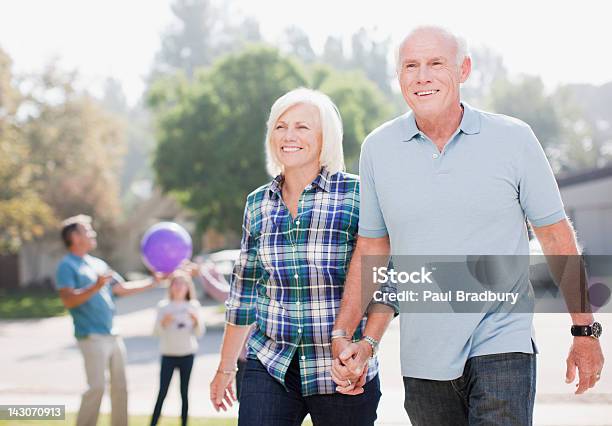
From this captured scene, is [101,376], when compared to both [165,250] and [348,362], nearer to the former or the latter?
[165,250]

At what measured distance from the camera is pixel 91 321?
7543 millimetres

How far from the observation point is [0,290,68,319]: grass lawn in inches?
1113

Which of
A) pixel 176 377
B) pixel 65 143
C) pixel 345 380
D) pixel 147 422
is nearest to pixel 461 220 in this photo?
pixel 345 380

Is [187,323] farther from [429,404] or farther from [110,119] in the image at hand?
[110,119]

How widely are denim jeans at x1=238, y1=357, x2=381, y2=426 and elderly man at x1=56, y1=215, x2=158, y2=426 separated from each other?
403 centimetres

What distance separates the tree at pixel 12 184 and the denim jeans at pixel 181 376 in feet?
67.1

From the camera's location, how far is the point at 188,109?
28688mm

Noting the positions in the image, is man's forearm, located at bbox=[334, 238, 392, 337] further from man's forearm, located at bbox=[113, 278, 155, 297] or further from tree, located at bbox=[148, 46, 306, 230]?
tree, located at bbox=[148, 46, 306, 230]

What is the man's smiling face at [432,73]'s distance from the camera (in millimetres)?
3379

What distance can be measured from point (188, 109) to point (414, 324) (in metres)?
26.0

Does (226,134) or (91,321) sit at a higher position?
(226,134)

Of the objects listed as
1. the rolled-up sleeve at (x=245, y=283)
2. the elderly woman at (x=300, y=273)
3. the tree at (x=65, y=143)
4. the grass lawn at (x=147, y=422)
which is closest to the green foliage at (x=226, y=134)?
the tree at (x=65, y=143)

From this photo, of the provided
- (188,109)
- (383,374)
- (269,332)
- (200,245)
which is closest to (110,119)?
(200,245)

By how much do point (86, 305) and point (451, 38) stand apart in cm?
504
